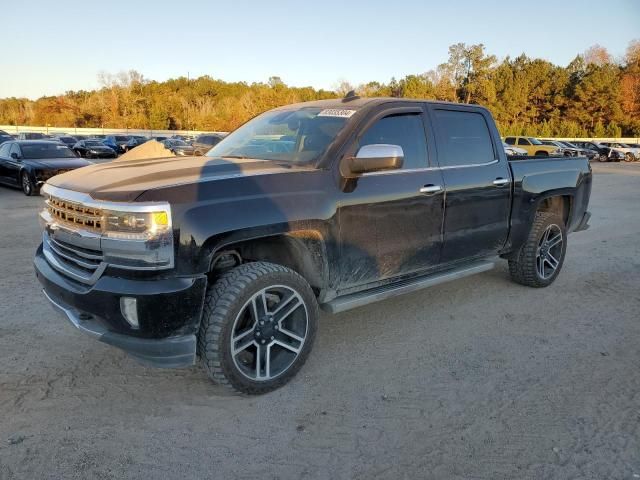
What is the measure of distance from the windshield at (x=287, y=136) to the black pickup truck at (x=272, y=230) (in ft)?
0.05

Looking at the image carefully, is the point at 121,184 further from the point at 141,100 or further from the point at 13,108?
the point at 13,108

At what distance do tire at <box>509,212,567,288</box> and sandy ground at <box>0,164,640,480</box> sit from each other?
604 millimetres

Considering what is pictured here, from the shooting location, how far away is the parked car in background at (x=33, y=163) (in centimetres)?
1330

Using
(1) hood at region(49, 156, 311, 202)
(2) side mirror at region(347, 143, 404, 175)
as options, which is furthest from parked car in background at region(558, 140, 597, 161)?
(1) hood at region(49, 156, 311, 202)

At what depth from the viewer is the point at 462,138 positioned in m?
4.67

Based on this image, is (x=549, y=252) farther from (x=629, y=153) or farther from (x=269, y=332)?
(x=629, y=153)

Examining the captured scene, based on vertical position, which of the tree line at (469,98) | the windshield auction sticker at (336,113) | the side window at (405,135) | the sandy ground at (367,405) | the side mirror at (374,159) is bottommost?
the sandy ground at (367,405)

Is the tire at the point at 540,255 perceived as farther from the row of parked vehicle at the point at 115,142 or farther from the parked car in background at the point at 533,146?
the parked car in background at the point at 533,146

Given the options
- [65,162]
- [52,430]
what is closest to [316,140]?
[52,430]

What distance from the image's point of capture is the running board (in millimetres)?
3678

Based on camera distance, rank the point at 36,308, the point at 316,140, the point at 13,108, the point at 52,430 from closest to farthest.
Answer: the point at 52,430
the point at 316,140
the point at 36,308
the point at 13,108

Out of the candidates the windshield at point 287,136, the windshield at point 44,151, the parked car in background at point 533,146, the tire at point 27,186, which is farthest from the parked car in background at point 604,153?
the windshield at point 287,136

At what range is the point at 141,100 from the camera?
82.4 m

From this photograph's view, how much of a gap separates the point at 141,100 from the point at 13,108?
30256 mm
